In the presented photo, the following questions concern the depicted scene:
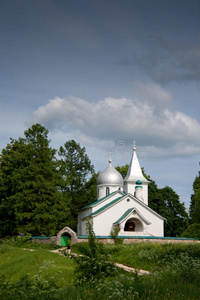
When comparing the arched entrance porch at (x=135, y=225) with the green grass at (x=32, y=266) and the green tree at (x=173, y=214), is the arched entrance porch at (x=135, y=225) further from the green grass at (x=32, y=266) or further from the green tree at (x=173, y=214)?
the green grass at (x=32, y=266)

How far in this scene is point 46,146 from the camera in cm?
3244

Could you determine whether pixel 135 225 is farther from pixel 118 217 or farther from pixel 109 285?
pixel 109 285

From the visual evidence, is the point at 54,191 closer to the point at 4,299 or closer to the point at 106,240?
the point at 106,240

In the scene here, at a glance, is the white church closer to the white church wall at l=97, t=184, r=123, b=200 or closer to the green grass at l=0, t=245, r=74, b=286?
the white church wall at l=97, t=184, r=123, b=200


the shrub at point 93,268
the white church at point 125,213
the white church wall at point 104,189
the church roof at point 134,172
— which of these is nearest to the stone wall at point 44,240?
the white church at point 125,213

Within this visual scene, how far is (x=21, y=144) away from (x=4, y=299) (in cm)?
2985

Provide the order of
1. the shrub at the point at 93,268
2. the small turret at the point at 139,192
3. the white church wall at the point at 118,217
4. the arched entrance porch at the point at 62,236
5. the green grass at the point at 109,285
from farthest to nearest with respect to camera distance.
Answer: the small turret at the point at 139,192, the white church wall at the point at 118,217, the arched entrance porch at the point at 62,236, the shrub at the point at 93,268, the green grass at the point at 109,285

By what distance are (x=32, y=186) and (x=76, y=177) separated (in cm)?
1320

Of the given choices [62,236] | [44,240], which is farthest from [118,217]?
[44,240]

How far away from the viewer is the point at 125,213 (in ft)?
105

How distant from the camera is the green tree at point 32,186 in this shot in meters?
29.9

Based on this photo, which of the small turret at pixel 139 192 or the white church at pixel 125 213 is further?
the small turret at pixel 139 192

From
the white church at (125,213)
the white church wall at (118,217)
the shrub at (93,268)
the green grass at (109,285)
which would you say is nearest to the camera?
the green grass at (109,285)

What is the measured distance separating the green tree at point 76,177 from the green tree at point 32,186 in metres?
Answer: 9.94
